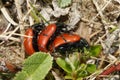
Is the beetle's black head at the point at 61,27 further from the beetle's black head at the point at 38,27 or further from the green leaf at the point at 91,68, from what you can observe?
the green leaf at the point at 91,68

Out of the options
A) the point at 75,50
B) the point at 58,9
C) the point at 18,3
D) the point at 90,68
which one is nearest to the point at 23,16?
the point at 18,3

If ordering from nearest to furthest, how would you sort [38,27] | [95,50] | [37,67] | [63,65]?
[37,67]
[63,65]
[95,50]
[38,27]

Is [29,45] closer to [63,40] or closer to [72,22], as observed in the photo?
[63,40]

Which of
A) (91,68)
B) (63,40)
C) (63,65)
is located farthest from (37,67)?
(91,68)

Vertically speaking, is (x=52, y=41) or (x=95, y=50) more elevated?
(x=52, y=41)

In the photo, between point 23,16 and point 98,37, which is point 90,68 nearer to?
point 98,37
